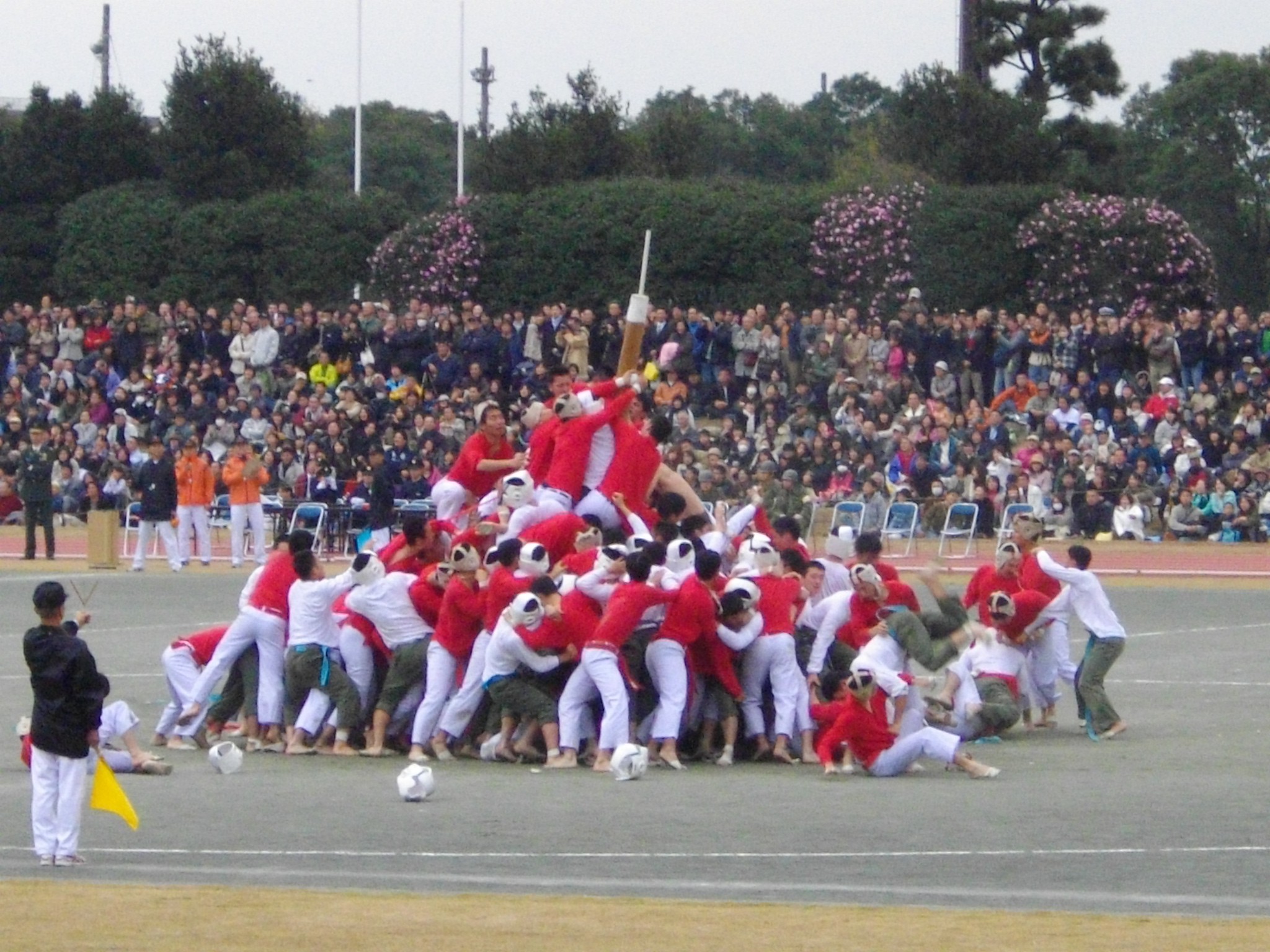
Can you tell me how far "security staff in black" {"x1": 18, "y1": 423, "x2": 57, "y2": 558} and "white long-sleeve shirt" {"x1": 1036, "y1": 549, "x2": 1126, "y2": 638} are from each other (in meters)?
19.2

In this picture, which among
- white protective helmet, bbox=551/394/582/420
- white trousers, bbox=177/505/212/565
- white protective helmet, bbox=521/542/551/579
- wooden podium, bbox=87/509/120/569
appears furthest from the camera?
white trousers, bbox=177/505/212/565

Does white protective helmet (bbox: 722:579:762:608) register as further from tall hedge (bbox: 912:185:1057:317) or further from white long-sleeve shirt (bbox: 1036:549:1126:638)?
tall hedge (bbox: 912:185:1057:317)

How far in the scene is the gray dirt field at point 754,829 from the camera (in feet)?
35.3

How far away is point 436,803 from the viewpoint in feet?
44.2

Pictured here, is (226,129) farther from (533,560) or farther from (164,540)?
(533,560)

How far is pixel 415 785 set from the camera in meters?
13.4

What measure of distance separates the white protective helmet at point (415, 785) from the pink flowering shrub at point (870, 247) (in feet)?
97.9

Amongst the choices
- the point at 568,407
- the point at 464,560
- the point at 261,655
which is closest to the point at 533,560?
the point at 464,560

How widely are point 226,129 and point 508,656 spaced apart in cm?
3942

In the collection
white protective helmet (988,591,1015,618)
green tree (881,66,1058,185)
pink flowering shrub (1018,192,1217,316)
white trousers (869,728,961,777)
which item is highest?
green tree (881,66,1058,185)

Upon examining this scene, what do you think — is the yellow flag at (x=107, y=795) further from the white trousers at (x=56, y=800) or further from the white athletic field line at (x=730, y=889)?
the white athletic field line at (x=730, y=889)

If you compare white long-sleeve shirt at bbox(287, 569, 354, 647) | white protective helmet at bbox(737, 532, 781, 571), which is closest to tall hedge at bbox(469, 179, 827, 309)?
white protective helmet at bbox(737, 532, 781, 571)

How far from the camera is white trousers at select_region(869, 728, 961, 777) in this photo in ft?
47.1

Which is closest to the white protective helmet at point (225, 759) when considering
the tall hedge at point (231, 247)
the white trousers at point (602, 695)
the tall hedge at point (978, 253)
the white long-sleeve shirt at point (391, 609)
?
the white long-sleeve shirt at point (391, 609)
